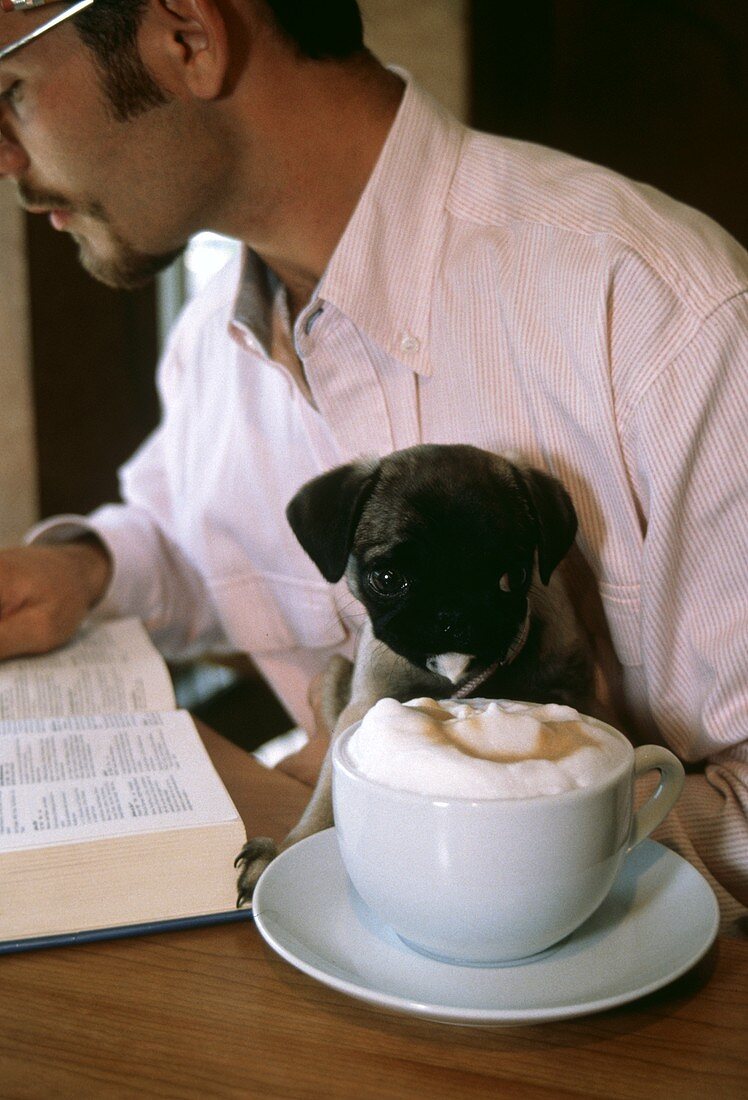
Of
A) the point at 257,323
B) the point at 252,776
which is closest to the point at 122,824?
the point at 252,776

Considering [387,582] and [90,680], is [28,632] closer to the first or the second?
[90,680]

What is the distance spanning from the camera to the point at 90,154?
36.5 inches

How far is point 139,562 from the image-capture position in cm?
134

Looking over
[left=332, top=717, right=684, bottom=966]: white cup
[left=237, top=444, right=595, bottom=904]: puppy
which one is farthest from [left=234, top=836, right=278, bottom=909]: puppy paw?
[left=332, top=717, right=684, bottom=966]: white cup

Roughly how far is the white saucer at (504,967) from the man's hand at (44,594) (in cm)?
56

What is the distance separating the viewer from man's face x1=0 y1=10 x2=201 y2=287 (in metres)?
0.89

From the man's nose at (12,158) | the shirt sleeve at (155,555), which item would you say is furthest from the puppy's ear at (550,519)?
the shirt sleeve at (155,555)

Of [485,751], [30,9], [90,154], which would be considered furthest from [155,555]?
[485,751]

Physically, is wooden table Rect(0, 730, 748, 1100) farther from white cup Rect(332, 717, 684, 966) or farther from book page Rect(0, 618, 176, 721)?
book page Rect(0, 618, 176, 721)

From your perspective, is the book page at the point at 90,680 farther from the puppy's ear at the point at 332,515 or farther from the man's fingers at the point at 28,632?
the puppy's ear at the point at 332,515

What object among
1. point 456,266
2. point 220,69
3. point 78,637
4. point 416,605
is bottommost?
point 78,637

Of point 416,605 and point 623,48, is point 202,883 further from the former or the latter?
point 623,48

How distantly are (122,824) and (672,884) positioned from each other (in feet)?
1.14

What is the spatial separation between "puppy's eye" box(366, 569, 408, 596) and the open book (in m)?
0.18
